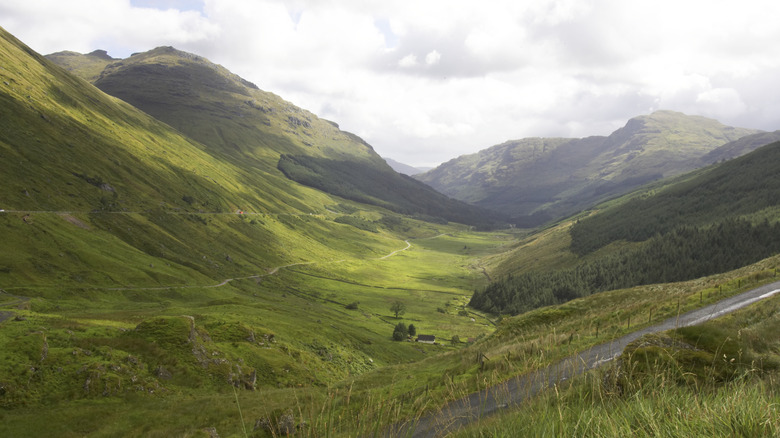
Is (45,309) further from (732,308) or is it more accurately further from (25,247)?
(732,308)

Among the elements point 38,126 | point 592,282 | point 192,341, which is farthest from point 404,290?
point 38,126

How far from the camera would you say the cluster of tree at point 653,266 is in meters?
147

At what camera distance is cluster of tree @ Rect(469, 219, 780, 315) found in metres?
147

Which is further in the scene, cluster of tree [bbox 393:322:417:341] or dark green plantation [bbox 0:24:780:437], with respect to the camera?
cluster of tree [bbox 393:322:417:341]

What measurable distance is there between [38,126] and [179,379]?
201211 mm

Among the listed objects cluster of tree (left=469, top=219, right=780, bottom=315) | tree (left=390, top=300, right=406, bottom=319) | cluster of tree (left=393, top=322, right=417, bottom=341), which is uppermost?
cluster of tree (left=469, top=219, right=780, bottom=315)

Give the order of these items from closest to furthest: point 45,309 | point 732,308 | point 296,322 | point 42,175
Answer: point 732,308, point 45,309, point 296,322, point 42,175

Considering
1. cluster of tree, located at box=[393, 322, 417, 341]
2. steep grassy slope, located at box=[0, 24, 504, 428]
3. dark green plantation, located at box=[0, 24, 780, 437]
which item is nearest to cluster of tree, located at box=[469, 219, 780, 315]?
dark green plantation, located at box=[0, 24, 780, 437]

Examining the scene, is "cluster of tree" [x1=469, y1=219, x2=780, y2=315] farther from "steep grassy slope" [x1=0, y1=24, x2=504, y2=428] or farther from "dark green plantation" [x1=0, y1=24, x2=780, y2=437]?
"steep grassy slope" [x1=0, y1=24, x2=504, y2=428]

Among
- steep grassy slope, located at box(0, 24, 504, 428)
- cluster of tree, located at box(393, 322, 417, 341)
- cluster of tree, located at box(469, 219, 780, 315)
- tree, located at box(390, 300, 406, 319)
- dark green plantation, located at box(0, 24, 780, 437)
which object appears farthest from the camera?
tree, located at box(390, 300, 406, 319)

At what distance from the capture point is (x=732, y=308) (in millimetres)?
24891

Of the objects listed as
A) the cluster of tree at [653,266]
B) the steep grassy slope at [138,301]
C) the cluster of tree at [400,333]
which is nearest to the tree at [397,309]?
the steep grassy slope at [138,301]

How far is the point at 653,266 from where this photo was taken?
16450 centimetres

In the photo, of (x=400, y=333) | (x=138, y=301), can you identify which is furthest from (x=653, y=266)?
(x=138, y=301)
